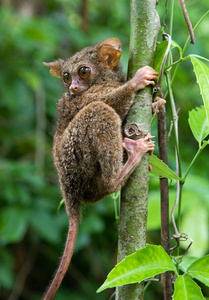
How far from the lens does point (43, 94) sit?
5.46 meters

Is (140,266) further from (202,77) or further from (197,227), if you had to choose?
(197,227)

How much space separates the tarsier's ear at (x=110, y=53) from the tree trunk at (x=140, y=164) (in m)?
0.81

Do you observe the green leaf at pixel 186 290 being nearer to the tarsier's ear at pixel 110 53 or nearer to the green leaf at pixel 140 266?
the green leaf at pixel 140 266

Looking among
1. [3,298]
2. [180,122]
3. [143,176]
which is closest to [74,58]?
[143,176]

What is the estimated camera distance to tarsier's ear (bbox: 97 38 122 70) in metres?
2.70

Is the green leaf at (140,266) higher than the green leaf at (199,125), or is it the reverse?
the green leaf at (199,125)

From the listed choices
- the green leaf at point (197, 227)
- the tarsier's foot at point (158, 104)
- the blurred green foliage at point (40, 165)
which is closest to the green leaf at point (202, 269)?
the tarsier's foot at point (158, 104)

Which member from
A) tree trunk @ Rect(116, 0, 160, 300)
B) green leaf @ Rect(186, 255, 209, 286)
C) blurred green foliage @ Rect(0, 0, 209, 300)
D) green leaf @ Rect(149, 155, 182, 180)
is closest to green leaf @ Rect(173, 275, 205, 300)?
green leaf @ Rect(186, 255, 209, 286)

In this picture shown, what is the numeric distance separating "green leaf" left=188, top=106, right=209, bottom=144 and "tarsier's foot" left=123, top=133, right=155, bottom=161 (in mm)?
238

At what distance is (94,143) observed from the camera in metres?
2.29

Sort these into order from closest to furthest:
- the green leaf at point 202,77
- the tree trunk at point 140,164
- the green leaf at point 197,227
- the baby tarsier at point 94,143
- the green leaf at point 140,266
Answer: the green leaf at point 140,266 < the green leaf at point 202,77 < the tree trunk at point 140,164 < the baby tarsier at point 94,143 < the green leaf at point 197,227

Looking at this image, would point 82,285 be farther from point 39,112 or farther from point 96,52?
point 96,52

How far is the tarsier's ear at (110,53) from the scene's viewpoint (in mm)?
2697

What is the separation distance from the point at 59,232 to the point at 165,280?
118 inches
